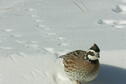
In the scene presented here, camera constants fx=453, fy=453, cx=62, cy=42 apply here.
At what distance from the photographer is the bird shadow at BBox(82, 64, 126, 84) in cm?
529

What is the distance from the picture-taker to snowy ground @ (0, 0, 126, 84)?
5.33m

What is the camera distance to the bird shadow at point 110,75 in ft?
17.3

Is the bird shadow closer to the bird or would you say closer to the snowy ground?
the snowy ground

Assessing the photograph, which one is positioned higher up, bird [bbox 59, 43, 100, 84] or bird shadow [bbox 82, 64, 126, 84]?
bird [bbox 59, 43, 100, 84]

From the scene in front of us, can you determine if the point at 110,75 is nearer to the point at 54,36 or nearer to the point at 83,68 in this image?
the point at 83,68

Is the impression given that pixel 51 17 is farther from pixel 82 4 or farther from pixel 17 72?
pixel 17 72

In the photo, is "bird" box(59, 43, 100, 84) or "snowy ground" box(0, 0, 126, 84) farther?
"snowy ground" box(0, 0, 126, 84)

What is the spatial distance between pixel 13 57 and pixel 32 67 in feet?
1.02

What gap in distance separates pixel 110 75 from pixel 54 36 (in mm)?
1187

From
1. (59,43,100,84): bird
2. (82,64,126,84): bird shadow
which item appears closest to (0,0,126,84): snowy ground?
(82,64,126,84): bird shadow

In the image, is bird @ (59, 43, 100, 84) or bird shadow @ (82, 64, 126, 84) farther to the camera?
bird shadow @ (82, 64, 126, 84)

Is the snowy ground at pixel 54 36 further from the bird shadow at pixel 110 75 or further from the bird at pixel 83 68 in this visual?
the bird at pixel 83 68

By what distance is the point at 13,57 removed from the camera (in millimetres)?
5555

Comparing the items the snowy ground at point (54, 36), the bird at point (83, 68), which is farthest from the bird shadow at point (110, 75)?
the bird at point (83, 68)
